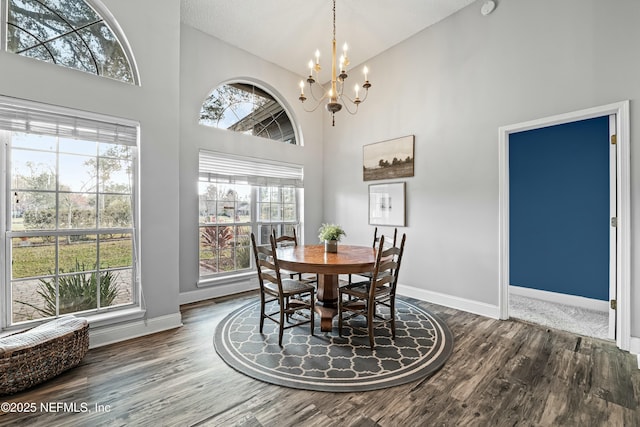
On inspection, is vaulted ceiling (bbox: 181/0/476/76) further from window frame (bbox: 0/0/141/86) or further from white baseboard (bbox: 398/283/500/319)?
white baseboard (bbox: 398/283/500/319)

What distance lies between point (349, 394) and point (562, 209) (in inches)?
156

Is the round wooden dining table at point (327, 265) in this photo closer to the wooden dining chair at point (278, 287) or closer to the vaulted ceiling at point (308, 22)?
the wooden dining chair at point (278, 287)

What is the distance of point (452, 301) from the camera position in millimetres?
3654

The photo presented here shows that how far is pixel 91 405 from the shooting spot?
71.5 inches

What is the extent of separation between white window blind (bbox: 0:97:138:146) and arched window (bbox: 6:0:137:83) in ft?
1.53

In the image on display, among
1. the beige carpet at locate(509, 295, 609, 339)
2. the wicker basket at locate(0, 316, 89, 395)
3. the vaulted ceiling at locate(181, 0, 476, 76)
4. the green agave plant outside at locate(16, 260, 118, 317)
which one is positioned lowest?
the beige carpet at locate(509, 295, 609, 339)

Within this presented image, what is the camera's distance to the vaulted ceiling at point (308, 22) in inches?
136

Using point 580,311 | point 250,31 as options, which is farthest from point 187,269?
point 580,311

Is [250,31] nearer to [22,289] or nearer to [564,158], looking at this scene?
[22,289]

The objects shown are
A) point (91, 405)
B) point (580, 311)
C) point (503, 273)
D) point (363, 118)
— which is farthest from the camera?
point (363, 118)

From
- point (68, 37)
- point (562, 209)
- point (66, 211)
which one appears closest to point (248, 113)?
point (68, 37)

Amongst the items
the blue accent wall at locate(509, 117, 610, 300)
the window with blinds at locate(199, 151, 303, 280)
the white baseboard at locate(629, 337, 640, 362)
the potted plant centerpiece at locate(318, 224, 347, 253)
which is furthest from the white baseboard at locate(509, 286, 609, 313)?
the window with blinds at locate(199, 151, 303, 280)

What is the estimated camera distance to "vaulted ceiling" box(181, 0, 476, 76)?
11.3ft

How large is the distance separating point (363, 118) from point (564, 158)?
2.90 metres
